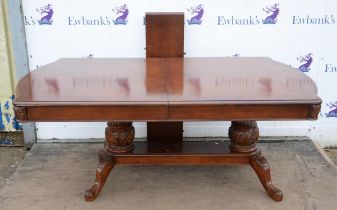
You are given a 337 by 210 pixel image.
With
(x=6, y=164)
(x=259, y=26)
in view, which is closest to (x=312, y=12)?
(x=259, y=26)

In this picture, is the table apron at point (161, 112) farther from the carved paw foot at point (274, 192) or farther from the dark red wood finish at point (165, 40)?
the dark red wood finish at point (165, 40)

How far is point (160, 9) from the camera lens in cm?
293

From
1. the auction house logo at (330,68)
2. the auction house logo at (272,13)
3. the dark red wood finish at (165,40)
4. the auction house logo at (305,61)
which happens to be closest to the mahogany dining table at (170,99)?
the dark red wood finish at (165,40)

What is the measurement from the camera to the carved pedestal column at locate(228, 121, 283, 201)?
2.34 metres

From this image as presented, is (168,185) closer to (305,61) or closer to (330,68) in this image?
(305,61)

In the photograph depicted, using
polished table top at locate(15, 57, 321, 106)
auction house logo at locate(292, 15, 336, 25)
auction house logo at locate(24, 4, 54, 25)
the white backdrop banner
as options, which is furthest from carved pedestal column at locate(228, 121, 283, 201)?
auction house logo at locate(24, 4, 54, 25)

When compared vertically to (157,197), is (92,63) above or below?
above

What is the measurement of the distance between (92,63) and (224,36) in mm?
1122

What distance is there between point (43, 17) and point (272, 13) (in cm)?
186

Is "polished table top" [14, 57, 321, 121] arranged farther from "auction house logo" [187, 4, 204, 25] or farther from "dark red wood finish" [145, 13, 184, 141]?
"auction house logo" [187, 4, 204, 25]

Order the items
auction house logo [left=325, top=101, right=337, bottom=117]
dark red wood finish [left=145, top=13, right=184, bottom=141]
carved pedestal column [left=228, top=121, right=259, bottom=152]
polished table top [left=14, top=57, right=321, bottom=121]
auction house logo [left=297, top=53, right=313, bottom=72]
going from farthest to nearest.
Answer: auction house logo [left=325, top=101, right=337, bottom=117], auction house logo [left=297, top=53, right=313, bottom=72], dark red wood finish [left=145, top=13, right=184, bottom=141], carved pedestal column [left=228, top=121, right=259, bottom=152], polished table top [left=14, top=57, right=321, bottom=121]

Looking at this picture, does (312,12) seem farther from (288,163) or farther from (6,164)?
(6,164)

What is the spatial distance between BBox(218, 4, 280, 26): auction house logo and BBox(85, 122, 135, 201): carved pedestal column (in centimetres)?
122

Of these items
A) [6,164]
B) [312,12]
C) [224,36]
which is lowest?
[6,164]
